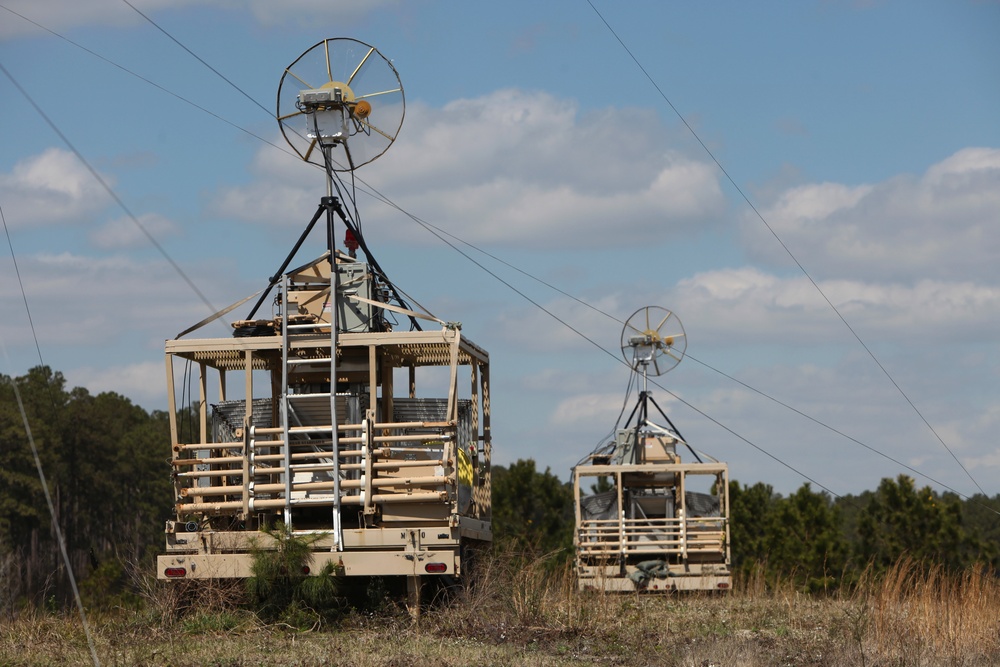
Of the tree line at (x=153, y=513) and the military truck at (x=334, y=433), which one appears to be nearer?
the military truck at (x=334, y=433)

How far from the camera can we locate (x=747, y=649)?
39.5 feet

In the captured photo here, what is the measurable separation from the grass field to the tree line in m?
1.83

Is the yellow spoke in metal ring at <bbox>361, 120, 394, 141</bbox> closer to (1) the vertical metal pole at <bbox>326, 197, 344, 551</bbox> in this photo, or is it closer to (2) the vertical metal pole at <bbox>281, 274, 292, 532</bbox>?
(1) the vertical metal pole at <bbox>326, 197, 344, 551</bbox>

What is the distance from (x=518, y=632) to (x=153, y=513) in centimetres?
4836

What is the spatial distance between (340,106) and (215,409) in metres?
4.00

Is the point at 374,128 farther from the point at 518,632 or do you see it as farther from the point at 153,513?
the point at 153,513

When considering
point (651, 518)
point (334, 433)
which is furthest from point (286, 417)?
point (651, 518)

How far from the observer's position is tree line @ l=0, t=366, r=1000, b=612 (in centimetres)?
3203

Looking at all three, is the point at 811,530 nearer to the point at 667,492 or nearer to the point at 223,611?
the point at 667,492

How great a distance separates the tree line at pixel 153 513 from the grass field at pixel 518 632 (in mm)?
1826

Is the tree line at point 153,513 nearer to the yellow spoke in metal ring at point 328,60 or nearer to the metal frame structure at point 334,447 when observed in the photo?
the metal frame structure at point 334,447

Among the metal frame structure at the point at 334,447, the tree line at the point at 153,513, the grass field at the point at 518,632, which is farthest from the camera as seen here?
the tree line at the point at 153,513

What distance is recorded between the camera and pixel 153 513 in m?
59.1

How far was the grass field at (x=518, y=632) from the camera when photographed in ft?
38.3
